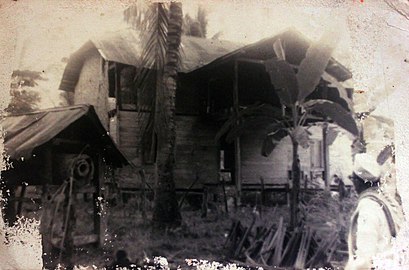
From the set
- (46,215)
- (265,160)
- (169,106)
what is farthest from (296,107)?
(46,215)

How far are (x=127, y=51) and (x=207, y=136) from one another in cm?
77

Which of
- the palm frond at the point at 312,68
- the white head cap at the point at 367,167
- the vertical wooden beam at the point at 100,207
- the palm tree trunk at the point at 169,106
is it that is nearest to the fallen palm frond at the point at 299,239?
the white head cap at the point at 367,167

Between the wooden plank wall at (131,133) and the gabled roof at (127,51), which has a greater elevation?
the gabled roof at (127,51)

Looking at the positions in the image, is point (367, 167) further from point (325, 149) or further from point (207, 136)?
point (207, 136)

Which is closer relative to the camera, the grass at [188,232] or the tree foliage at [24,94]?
the grass at [188,232]

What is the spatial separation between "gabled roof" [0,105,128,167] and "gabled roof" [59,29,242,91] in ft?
0.59

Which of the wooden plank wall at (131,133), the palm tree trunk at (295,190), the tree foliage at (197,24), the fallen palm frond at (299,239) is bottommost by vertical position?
the fallen palm frond at (299,239)

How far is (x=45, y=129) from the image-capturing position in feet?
9.06

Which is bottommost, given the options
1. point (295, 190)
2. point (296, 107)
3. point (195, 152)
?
point (295, 190)

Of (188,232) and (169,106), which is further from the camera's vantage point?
(169,106)

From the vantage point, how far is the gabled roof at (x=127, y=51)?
2764 mm

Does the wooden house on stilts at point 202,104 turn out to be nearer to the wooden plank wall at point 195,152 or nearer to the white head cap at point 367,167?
the wooden plank wall at point 195,152

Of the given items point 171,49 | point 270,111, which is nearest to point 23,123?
point 171,49

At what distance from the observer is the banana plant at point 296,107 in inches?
108
